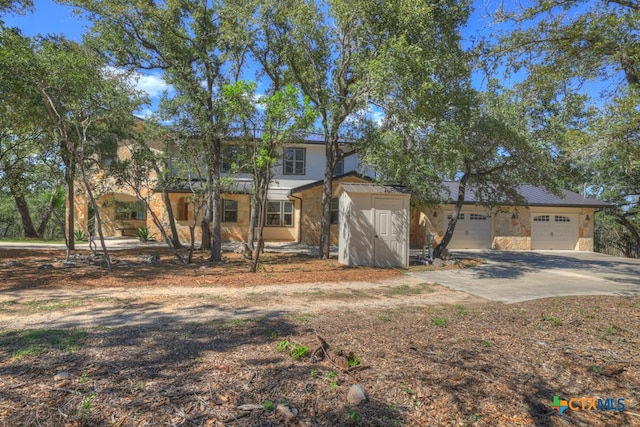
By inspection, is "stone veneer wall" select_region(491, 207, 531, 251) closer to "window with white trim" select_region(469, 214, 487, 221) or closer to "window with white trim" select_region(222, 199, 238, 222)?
"window with white trim" select_region(469, 214, 487, 221)

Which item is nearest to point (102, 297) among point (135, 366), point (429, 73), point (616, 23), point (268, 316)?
point (268, 316)

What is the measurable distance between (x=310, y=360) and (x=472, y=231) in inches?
751

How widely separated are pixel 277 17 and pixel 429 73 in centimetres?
509

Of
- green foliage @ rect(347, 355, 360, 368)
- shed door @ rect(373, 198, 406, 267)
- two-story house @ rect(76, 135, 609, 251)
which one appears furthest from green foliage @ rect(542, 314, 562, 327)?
two-story house @ rect(76, 135, 609, 251)

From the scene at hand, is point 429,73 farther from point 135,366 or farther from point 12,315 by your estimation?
point 12,315

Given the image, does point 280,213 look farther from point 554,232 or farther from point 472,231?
point 554,232

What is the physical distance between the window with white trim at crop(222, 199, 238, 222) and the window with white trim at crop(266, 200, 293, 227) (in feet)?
5.93

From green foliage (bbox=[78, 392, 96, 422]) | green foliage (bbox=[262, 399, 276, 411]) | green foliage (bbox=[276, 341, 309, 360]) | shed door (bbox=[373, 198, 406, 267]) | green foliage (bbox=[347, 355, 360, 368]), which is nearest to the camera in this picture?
green foliage (bbox=[78, 392, 96, 422])

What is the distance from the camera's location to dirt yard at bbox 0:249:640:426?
9.68 ft

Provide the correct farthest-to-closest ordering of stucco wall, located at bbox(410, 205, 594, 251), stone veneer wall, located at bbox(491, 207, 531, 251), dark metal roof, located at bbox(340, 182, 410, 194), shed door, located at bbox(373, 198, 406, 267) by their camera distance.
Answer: stone veneer wall, located at bbox(491, 207, 531, 251), stucco wall, located at bbox(410, 205, 594, 251), shed door, located at bbox(373, 198, 406, 267), dark metal roof, located at bbox(340, 182, 410, 194)

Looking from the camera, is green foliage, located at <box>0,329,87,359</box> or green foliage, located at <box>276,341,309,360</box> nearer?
green foliage, located at <box>276,341,309,360</box>

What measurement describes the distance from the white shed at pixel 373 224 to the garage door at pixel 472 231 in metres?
9.70

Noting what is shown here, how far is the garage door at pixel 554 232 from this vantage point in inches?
840

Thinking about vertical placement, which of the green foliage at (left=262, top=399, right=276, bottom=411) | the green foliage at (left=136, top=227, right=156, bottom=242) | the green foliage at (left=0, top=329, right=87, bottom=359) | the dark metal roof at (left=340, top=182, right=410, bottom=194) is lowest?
the green foliage at (left=262, top=399, right=276, bottom=411)
